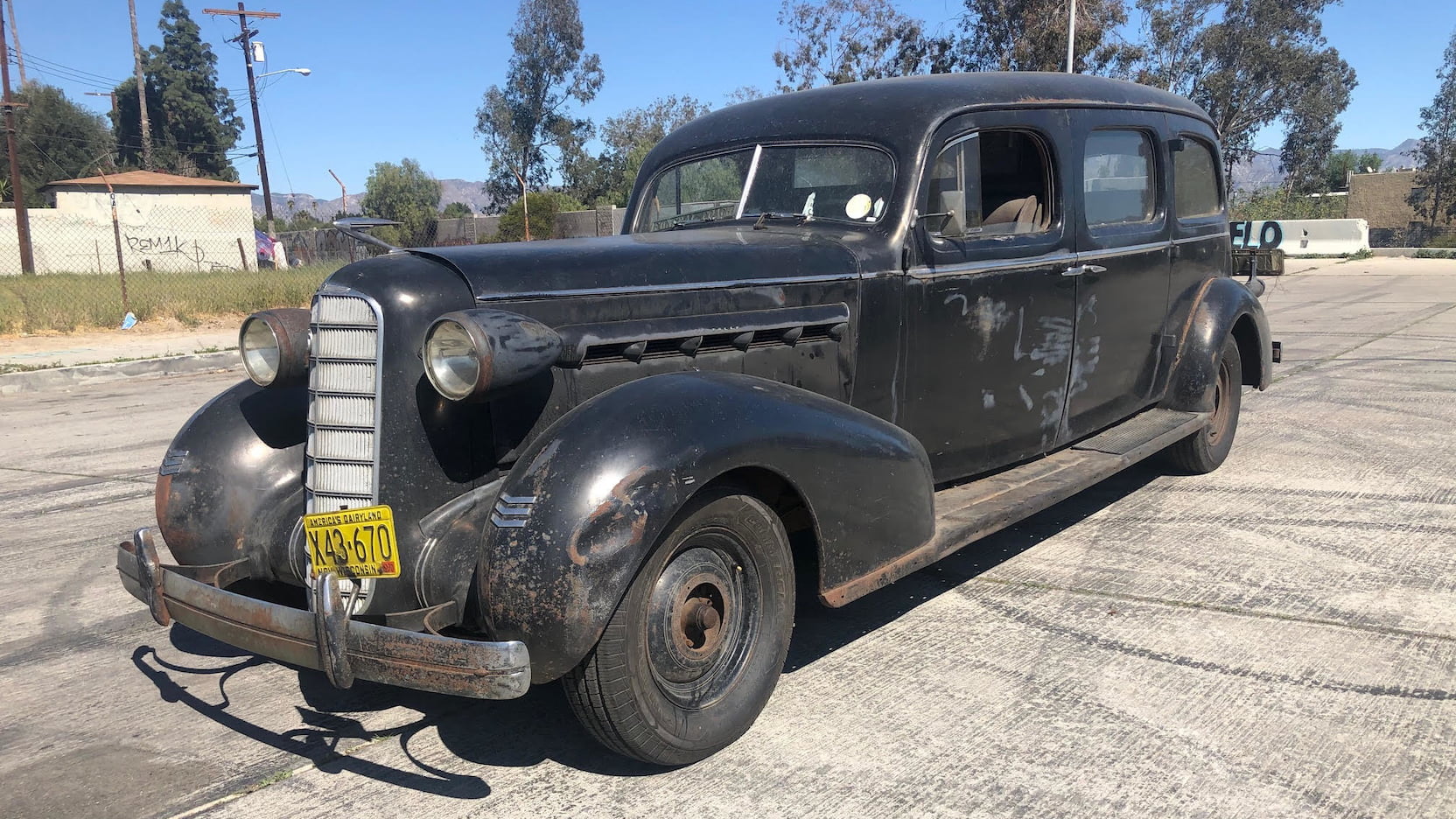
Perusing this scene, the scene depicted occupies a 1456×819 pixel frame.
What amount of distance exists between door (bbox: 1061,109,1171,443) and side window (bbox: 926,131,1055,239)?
21 cm

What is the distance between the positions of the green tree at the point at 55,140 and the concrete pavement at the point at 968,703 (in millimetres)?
50974

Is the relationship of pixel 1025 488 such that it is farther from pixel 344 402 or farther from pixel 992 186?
pixel 344 402

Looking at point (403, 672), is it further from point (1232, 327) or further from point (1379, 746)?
point (1232, 327)

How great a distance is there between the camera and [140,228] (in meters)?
35.0

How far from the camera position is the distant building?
33.4 meters

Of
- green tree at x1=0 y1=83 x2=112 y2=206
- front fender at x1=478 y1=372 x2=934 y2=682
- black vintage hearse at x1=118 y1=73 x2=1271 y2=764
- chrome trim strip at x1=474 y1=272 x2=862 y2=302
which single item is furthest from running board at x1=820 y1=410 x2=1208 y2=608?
green tree at x1=0 y1=83 x2=112 y2=206

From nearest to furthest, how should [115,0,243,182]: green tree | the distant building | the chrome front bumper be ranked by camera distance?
the chrome front bumper < the distant building < [115,0,243,182]: green tree

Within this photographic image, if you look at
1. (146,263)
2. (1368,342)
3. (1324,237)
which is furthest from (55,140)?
(1368,342)

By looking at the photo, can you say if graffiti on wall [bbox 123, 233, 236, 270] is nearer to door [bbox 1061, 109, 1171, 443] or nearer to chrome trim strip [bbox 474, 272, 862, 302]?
door [bbox 1061, 109, 1171, 443]

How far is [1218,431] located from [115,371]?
11.3m

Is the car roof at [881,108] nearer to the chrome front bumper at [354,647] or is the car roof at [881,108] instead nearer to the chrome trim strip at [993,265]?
the chrome trim strip at [993,265]

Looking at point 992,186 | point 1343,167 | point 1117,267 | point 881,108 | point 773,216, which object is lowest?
point 1117,267

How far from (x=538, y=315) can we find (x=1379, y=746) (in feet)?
8.40

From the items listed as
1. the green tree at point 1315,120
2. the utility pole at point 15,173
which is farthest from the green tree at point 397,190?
the green tree at point 1315,120
